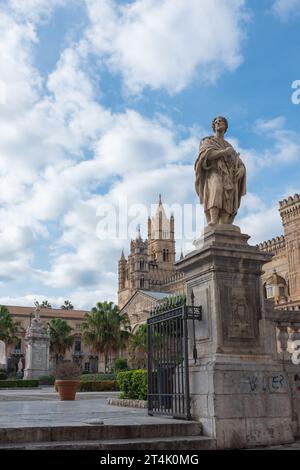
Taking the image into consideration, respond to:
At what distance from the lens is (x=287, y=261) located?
58.7 m

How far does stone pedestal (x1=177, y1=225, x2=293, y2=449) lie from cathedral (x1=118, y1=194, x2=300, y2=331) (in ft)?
60.1

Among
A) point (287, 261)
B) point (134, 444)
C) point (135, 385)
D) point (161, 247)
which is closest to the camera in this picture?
point (134, 444)

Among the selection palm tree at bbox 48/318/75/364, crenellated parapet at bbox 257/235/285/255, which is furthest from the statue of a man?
palm tree at bbox 48/318/75/364

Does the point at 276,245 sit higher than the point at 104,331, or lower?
higher

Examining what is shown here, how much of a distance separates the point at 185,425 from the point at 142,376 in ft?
24.8

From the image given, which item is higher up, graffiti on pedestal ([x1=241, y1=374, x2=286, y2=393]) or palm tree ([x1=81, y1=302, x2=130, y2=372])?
palm tree ([x1=81, y1=302, x2=130, y2=372])

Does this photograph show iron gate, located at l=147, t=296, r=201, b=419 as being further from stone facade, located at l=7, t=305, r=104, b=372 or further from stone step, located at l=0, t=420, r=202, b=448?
stone facade, located at l=7, t=305, r=104, b=372

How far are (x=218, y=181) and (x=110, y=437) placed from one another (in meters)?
4.25

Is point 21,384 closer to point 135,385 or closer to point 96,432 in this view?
point 135,385

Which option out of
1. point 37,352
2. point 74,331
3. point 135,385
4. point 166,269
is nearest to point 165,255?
point 166,269

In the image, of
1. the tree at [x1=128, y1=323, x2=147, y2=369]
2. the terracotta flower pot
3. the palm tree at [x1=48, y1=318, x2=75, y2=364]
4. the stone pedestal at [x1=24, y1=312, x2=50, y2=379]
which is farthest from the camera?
the palm tree at [x1=48, y1=318, x2=75, y2=364]

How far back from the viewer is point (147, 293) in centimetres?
9494

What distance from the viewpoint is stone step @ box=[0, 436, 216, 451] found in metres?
6.05
